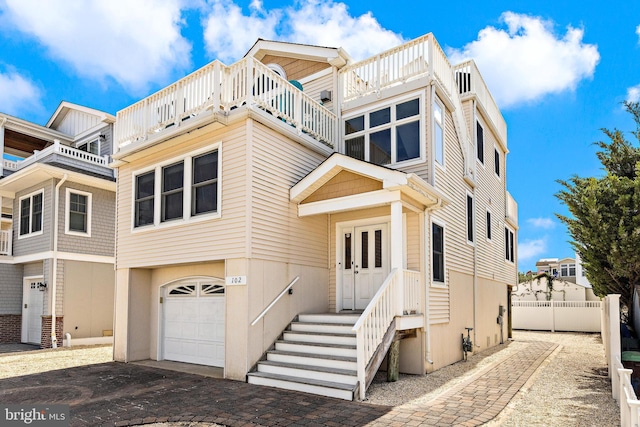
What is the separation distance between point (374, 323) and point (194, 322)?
4.99 meters

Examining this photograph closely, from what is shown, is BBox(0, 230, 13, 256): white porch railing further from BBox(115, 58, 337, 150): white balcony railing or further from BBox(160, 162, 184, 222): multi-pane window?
BBox(160, 162, 184, 222): multi-pane window

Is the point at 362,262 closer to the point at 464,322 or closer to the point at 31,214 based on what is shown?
the point at 464,322

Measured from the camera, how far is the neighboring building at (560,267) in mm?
44594

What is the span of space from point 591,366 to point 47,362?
525 inches

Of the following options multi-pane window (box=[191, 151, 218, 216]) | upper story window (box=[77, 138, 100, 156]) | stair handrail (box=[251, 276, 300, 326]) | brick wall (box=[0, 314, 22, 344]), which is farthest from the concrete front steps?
upper story window (box=[77, 138, 100, 156])

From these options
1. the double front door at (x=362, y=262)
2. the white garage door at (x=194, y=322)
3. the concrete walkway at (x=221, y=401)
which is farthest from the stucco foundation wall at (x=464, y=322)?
the white garage door at (x=194, y=322)

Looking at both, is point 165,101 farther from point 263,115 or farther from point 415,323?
point 415,323

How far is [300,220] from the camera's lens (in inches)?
401

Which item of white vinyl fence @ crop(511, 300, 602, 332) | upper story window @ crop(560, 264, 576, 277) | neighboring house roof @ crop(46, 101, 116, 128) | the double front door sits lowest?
white vinyl fence @ crop(511, 300, 602, 332)

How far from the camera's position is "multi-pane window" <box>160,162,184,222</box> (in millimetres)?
10484

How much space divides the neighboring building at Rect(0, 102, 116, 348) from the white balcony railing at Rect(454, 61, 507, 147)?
40.4 ft

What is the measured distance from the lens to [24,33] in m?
13.9

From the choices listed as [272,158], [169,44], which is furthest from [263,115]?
[169,44]

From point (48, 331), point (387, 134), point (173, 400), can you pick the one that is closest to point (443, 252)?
point (387, 134)
